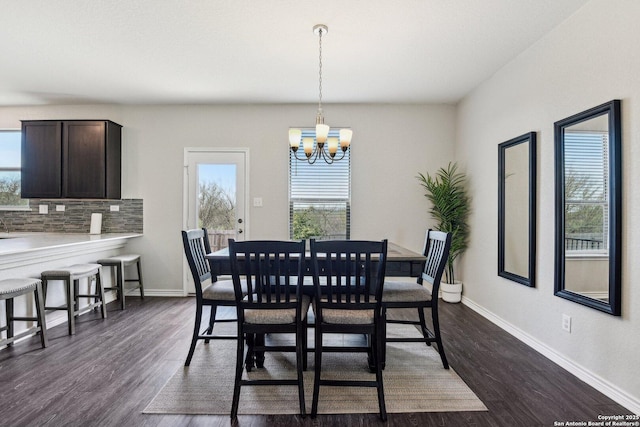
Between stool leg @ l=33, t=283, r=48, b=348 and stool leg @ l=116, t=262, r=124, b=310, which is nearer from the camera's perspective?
stool leg @ l=33, t=283, r=48, b=348

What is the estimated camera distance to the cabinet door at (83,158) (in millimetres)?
4375

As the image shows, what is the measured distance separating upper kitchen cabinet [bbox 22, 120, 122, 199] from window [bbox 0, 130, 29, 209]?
507mm

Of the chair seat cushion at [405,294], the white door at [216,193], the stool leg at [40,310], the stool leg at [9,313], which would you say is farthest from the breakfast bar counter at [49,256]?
the chair seat cushion at [405,294]

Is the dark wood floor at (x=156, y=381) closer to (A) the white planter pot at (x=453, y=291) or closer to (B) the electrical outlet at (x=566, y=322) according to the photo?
(B) the electrical outlet at (x=566, y=322)

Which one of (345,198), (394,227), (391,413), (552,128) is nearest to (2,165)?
(345,198)

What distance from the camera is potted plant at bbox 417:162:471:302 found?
4301mm

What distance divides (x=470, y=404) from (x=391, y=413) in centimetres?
49

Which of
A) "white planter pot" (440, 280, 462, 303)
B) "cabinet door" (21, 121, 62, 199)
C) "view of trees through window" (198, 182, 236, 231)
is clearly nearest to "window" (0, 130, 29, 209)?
"cabinet door" (21, 121, 62, 199)

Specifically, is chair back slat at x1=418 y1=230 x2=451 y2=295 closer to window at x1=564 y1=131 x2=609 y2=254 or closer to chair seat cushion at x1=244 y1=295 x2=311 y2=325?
window at x1=564 y1=131 x2=609 y2=254

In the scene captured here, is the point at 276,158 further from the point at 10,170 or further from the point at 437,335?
the point at 10,170

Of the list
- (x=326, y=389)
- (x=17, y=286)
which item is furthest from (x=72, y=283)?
(x=326, y=389)

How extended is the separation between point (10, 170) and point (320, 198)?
4253 millimetres

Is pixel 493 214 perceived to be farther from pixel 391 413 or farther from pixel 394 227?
pixel 391 413

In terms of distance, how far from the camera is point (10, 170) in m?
4.71
